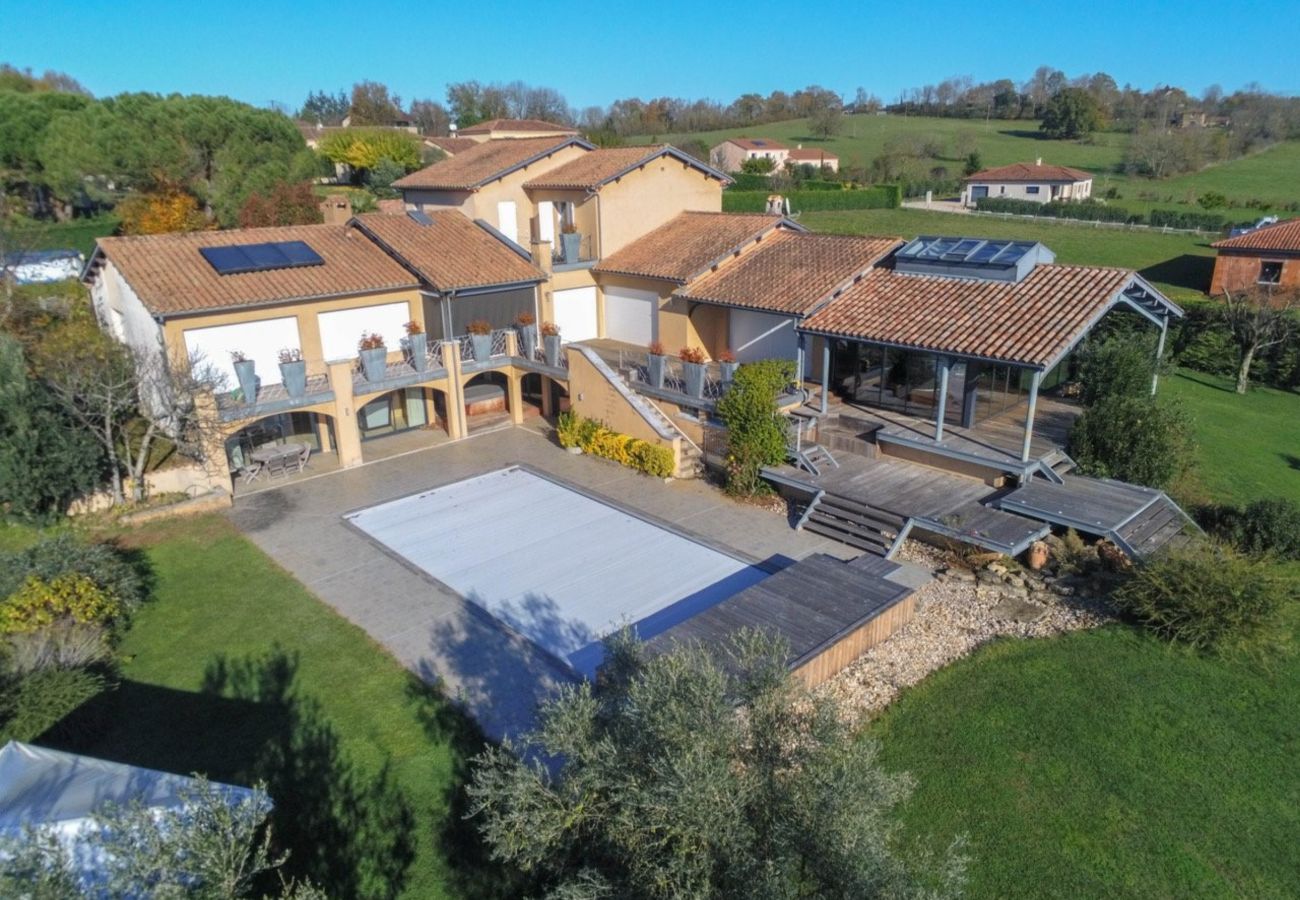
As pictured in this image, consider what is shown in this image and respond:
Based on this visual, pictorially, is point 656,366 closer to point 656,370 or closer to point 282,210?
point 656,370

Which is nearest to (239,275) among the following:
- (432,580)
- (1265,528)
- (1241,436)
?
(432,580)

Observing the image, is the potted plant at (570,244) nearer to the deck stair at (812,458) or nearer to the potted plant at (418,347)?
the potted plant at (418,347)

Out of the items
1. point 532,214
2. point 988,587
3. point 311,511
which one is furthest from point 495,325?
point 988,587

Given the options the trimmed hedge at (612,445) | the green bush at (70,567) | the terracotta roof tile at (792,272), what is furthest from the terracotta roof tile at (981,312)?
the green bush at (70,567)

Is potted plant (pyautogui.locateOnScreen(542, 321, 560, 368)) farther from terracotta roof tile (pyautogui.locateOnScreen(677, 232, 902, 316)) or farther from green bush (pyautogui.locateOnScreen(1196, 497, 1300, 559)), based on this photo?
green bush (pyautogui.locateOnScreen(1196, 497, 1300, 559))

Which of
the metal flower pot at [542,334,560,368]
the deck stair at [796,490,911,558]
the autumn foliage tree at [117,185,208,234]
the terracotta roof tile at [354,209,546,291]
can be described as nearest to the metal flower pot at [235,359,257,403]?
the terracotta roof tile at [354,209,546,291]
